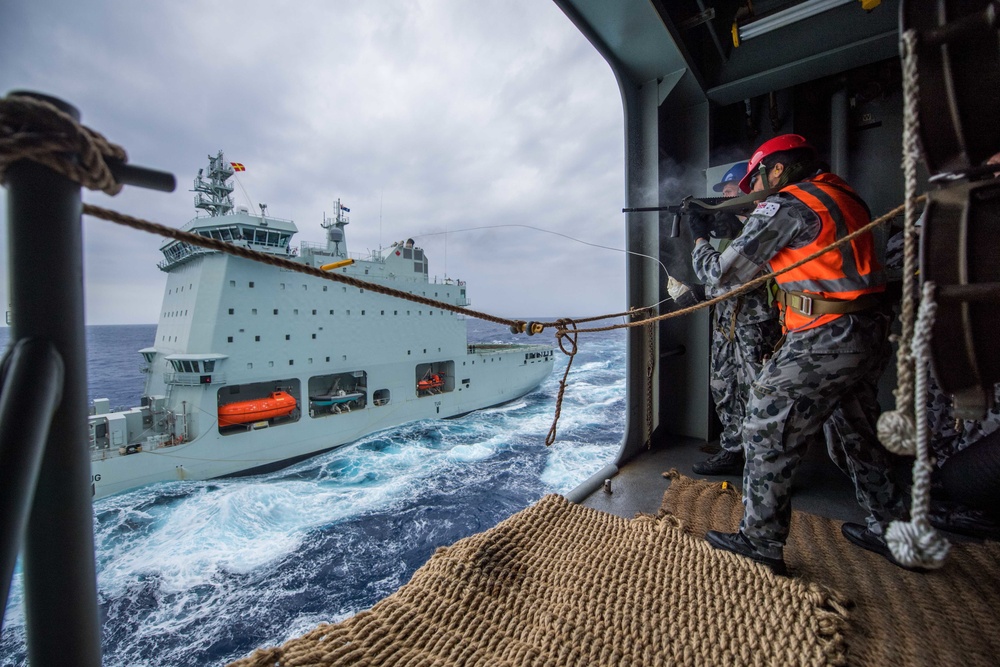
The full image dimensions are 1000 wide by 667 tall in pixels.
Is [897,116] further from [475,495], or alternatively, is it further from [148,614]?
[148,614]

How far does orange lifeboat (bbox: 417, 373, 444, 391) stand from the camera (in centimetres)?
1380

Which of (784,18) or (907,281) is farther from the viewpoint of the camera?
(784,18)

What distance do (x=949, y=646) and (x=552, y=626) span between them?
103 cm

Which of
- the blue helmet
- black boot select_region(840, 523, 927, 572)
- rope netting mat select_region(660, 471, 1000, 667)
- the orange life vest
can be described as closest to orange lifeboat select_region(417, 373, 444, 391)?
the blue helmet

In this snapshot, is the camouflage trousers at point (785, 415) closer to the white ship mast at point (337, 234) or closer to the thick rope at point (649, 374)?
the thick rope at point (649, 374)

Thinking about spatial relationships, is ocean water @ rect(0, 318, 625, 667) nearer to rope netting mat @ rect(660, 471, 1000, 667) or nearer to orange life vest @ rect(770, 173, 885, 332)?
rope netting mat @ rect(660, 471, 1000, 667)

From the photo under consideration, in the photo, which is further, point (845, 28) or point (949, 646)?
point (845, 28)

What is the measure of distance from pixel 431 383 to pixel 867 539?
13005 mm

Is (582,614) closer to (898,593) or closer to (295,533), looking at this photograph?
(898,593)

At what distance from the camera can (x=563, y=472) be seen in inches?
386

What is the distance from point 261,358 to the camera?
9.99m

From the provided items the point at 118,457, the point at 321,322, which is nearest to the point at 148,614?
the point at 118,457

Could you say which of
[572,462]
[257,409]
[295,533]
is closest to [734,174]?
[295,533]

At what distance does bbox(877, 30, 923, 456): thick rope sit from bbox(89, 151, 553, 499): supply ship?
805 cm
